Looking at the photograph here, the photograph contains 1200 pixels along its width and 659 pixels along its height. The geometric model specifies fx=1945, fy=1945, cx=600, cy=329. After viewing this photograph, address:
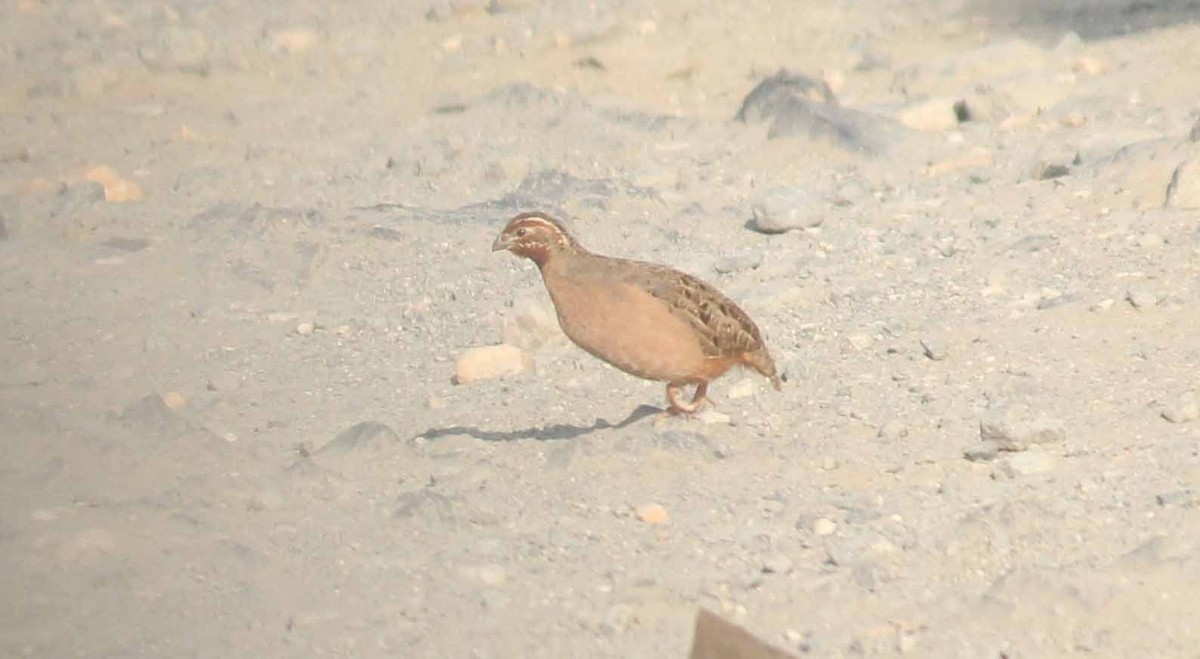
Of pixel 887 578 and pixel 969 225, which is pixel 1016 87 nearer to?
pixel 969 225

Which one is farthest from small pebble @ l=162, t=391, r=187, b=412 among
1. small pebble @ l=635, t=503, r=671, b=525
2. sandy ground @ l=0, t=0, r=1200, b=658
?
small pebble @ l=635, t=503, r=671, b=525

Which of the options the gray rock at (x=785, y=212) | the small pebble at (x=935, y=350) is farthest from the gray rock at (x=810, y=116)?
the small pebble at (x=935, y=350)

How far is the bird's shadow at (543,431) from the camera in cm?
676

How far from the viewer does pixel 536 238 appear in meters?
6.71

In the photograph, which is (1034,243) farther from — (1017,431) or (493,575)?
(493,575)

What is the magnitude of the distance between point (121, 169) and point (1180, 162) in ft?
19.6

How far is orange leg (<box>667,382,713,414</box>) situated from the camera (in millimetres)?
6750

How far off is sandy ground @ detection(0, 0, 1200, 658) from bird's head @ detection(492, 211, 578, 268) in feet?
2.11

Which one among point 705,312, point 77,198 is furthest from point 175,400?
point 77,198

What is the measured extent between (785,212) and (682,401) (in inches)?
90.5

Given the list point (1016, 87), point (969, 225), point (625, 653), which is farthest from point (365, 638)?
point (1016, 87)

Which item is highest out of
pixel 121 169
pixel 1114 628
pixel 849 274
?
pixel 1114 628

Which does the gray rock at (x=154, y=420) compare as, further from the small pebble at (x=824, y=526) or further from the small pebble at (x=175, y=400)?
the small pebble at (x=824, y=526)

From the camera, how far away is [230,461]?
6.37 metres
